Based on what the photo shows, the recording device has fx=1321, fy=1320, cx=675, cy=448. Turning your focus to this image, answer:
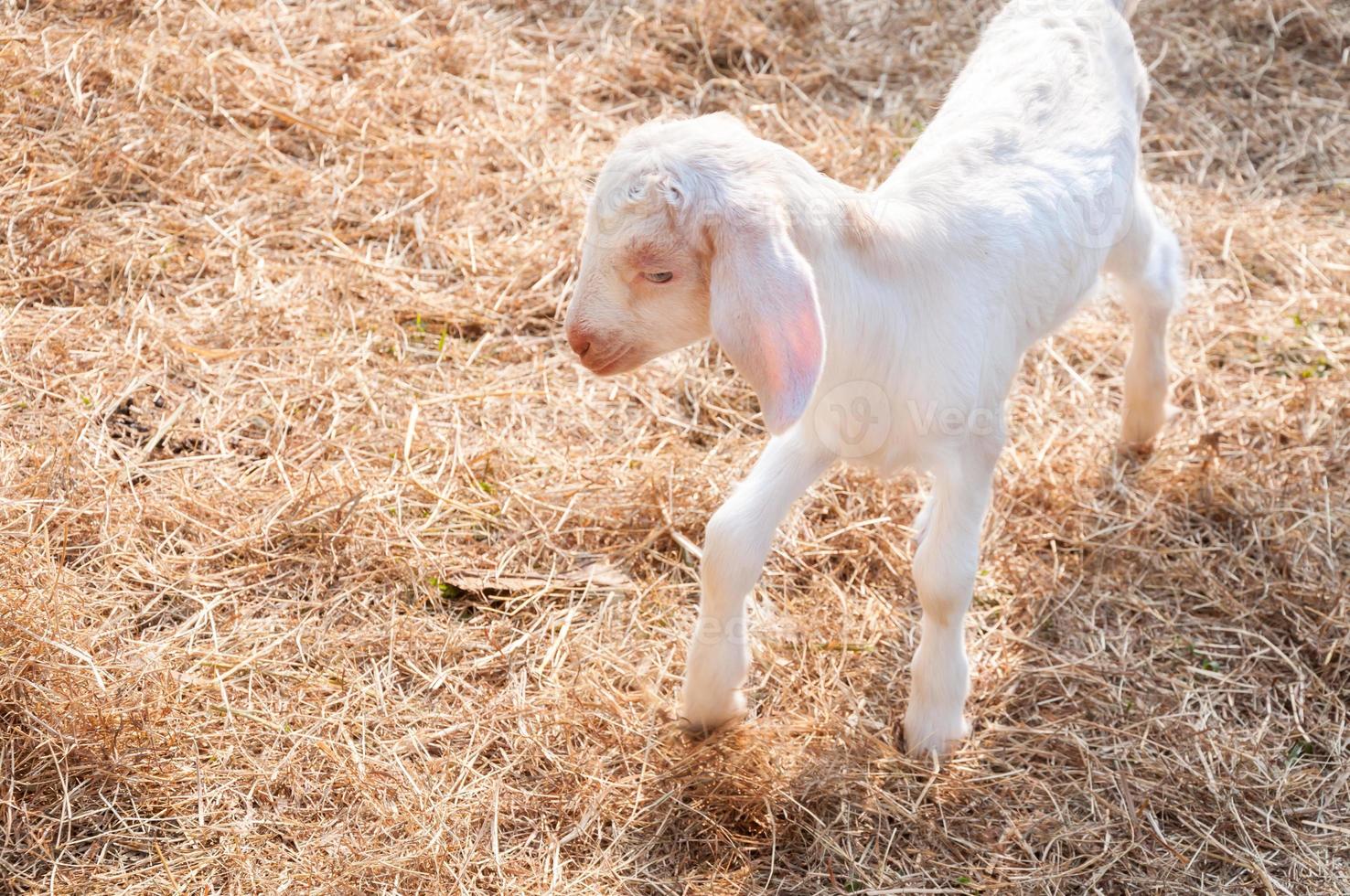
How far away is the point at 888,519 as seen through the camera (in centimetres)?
369

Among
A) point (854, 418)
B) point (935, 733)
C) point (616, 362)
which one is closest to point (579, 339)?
point (616, 362)

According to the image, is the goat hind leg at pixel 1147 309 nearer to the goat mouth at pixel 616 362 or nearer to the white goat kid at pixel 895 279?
the white goat kid at pixel 895 279

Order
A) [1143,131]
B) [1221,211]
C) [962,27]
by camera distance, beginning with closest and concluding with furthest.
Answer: [1221,211] → [1143,131] → [962,27]

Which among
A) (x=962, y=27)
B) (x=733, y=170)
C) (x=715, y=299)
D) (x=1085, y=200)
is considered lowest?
(x=962, y=27)

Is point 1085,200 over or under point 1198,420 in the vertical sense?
over

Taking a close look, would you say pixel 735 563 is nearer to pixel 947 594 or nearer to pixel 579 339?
pixel 947 594

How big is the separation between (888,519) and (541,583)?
38.7 inches

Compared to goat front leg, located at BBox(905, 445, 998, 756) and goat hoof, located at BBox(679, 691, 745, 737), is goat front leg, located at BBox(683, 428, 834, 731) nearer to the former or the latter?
goat hoof, located at BBox(679, 691, 745, 737)

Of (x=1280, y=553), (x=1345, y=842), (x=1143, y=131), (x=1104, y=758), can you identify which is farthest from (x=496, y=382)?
(x=1143, y=131)

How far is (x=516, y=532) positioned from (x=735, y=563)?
3.05 feet

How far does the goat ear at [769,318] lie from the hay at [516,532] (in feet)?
3.48

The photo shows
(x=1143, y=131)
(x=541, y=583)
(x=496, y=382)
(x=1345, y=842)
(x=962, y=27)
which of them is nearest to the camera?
(x=1345, y=842)

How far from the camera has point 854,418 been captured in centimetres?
282

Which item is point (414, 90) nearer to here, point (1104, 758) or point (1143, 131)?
point (1143, 131)
